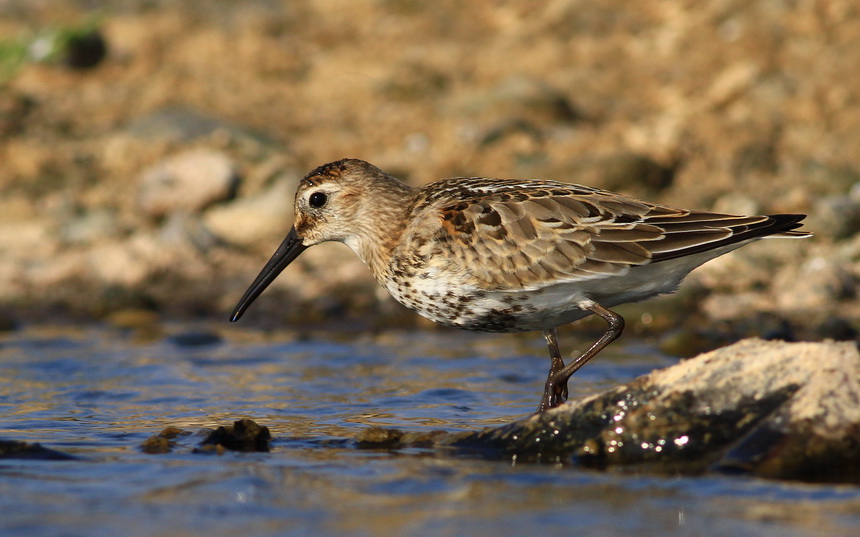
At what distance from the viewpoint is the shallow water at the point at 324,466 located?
5.93 meters

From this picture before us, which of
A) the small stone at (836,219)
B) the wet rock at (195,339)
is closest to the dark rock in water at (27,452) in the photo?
the wet rock at (195,339)

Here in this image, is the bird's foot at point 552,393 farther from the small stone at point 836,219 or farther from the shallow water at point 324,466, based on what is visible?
the small stone at point 836,219

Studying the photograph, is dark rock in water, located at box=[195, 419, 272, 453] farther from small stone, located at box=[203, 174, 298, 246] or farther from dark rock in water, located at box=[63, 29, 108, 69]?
dark rock in water, located at box=[63, 29, 108, 69]

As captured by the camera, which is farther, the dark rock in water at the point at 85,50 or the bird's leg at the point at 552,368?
→ the dark rock in water at the point at 85,50

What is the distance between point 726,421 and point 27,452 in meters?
4.11

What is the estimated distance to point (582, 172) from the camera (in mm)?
13633

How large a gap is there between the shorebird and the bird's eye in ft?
2.65

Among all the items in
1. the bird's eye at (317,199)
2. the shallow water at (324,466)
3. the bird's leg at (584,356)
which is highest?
the bird's eye at (317,199)

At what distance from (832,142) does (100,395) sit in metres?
9.24

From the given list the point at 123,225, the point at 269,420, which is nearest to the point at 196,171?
the point at 123,225

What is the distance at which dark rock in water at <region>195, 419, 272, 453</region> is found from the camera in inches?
294

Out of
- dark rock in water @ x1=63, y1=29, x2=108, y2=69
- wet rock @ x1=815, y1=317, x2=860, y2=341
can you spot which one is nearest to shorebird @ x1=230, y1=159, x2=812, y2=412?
wet rock @ x1=815, y1=317, x2=860, y2=341

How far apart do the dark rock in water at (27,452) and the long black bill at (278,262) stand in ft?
8.24

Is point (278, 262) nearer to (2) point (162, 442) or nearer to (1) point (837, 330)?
(2) point (162, 442)
